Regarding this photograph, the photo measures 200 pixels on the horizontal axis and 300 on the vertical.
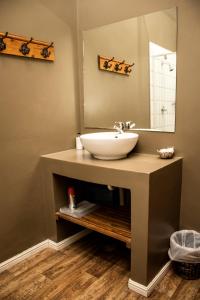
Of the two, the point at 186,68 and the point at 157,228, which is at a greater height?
the point at 186,68

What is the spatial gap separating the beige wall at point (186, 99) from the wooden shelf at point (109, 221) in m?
0.47

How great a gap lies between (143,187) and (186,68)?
0.90 metres

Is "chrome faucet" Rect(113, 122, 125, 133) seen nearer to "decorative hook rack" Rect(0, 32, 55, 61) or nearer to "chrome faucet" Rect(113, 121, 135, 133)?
"chrome faucet" Rect(113, 121, 135, 133)

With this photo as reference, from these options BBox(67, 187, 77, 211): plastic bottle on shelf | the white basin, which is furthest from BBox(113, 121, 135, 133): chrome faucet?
BBox(67, 187, 77, 211): plastic bottle on shelf

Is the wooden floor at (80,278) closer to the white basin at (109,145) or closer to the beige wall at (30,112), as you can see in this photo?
the beige wall at (30,112)

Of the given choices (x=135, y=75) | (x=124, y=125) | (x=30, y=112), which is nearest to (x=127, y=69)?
(x=135, y=75)

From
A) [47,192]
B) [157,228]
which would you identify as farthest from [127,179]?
[47,192]

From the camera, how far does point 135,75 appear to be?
6.70ft

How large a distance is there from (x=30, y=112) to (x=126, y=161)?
0.84m

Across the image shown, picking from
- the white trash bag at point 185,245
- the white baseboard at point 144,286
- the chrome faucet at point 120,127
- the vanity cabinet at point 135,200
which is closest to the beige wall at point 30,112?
the vanity cabinet at point 135,200

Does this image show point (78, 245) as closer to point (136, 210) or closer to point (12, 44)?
point (136, 210)

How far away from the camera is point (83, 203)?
7.34 ft

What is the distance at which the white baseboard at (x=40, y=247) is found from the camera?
6.32 ft

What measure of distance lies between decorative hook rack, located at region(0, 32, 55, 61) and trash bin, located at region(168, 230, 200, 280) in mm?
1711
